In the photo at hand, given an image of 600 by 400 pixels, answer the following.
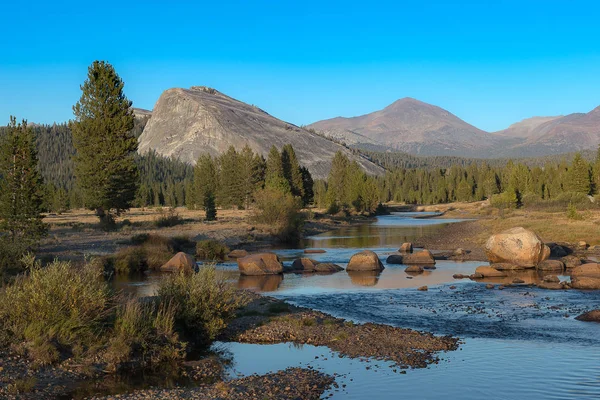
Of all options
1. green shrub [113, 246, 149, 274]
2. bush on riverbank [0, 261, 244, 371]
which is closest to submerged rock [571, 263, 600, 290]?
bush on riverbank [0, 261, 244, 371]

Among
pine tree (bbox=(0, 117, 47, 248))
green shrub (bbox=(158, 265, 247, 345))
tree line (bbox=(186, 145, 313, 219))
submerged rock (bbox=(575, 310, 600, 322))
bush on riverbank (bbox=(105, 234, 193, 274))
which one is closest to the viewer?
green shrub (bbox=(158, 265, 247, 345))

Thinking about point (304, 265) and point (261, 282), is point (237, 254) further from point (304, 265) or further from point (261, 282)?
point (261, 282)

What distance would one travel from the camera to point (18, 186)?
39406 millimetres

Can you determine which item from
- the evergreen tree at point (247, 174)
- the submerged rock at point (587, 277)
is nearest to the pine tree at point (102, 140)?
the submerged rock at point (587, 277)

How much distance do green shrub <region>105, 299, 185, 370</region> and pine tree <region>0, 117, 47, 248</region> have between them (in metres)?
24.9

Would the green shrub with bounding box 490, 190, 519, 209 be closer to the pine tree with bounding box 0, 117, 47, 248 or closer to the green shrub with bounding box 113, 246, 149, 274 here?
the green shrub with bounding box 113, 246, 149, 274

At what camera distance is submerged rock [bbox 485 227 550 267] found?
37594 mm

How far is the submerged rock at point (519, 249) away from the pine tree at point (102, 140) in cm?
3609

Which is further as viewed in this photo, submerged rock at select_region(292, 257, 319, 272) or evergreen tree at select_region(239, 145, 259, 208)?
evergreen tree at select_region(239, 145, 259, 208)

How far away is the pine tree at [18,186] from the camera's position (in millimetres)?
38969

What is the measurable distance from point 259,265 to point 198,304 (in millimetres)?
17811

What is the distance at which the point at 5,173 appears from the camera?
3988 centimetres

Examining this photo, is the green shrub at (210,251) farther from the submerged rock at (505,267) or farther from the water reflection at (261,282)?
the submerged rock at (505,267)

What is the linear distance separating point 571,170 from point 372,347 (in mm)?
121726
